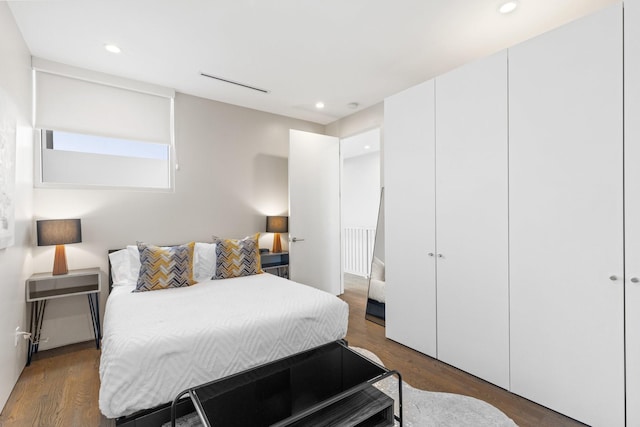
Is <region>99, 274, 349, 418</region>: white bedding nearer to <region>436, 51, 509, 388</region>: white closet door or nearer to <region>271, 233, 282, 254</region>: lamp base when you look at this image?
<region>436, 51, 509, 388</region>: white closet door

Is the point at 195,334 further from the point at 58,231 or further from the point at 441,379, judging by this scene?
the point at 58,231

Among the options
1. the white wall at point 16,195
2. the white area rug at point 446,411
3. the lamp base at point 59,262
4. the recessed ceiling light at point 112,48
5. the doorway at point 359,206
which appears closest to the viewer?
the white area rug at point 446,411

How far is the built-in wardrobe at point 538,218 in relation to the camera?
5.45 feet

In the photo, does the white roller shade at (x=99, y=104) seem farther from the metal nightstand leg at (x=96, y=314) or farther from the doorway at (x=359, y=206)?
the doorway at (x=359, y=206)

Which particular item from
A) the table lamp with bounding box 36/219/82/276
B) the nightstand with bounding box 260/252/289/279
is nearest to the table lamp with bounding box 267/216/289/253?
the nightstand with bounding box 260/252/289/279

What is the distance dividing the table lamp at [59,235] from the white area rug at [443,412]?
1.98 m

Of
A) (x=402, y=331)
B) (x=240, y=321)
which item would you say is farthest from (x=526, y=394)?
(x=240, y=321)

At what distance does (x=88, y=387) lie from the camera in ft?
7.48

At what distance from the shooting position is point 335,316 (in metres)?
2.31

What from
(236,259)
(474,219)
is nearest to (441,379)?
(474,219)

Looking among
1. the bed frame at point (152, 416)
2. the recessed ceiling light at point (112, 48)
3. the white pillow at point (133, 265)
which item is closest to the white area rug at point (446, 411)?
the bed frame at point (152, 416)

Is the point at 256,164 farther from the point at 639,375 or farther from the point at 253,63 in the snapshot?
the point at 639,375

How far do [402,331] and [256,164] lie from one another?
2.78 metres

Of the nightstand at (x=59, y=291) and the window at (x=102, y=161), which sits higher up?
the window at (x=102, y=161)
